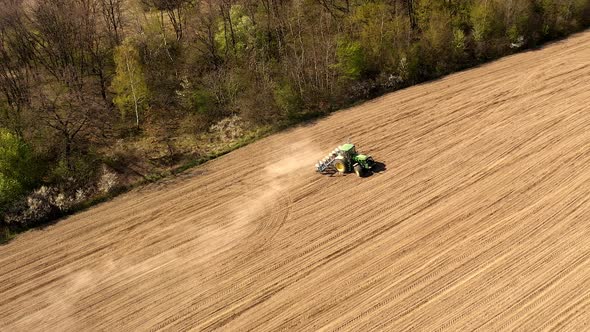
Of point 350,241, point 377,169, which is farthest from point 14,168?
point 377,169

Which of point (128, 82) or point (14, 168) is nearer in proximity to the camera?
point (14, 168)

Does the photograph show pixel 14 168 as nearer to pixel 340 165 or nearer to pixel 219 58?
pixel 219 58

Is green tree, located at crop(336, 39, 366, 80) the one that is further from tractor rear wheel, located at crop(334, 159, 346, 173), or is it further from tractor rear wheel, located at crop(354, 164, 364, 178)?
tractor rear wheel, located at crop(354, 164, 364, 178)

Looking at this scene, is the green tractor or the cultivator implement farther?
the cultivator implement

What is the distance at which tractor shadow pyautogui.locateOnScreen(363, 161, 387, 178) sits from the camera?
968 inches

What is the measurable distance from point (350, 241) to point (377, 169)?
6144 mm

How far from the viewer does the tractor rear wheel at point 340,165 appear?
80.2 ft

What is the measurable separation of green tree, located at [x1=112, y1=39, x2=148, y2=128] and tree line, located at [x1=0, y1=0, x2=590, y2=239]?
0.09 m

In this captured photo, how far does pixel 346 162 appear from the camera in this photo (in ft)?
80.8

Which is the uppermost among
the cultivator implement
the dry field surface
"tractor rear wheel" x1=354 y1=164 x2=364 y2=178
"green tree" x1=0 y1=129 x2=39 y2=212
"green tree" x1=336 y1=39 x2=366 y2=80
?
"green tree" x1=336 y1=39 x2=366 y2=80

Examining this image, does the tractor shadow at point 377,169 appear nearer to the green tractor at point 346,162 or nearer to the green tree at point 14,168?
the green tractor at point 346,162

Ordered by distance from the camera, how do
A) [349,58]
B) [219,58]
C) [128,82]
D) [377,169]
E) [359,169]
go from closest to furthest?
1. [359,169]
2. [377,169]
3. [128,82]
4. [349,58]
5. [219,58]

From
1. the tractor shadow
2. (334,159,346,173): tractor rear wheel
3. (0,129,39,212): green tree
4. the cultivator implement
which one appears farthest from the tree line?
the tractor shadow

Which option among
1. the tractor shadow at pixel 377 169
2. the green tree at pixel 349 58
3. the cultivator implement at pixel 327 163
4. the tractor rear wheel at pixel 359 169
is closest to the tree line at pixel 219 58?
the green tree at pixel 349 58
